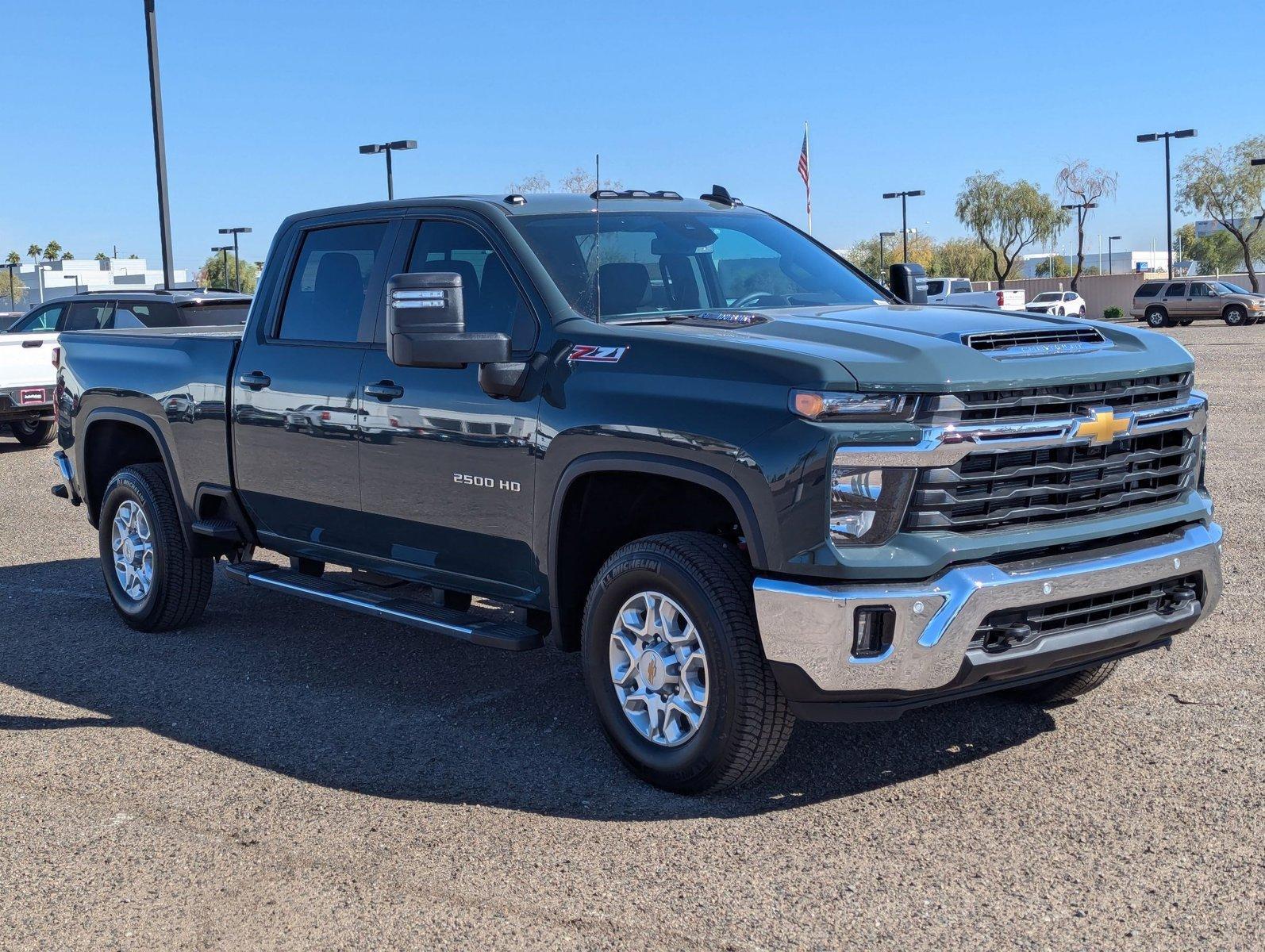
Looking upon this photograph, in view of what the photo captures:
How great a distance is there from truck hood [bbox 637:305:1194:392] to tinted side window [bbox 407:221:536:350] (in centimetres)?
62

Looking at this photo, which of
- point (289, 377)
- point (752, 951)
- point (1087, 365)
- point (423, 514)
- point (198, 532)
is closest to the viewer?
point (752, 951)

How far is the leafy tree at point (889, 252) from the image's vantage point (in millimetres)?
101375

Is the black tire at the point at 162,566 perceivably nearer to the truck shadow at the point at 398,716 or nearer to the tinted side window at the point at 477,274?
the truck shadow at the point at 398,716

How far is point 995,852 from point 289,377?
3.58 meters

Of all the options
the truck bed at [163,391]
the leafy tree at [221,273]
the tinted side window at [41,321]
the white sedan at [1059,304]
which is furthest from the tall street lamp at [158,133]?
the leafy tree at [221,273]

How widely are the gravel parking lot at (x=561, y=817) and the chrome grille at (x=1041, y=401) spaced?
1.23 m

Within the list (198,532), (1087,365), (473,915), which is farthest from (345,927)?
(198,532)

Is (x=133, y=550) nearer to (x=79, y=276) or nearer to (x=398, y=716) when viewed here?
(x=398, y=716)

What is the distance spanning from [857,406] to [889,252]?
10996cm

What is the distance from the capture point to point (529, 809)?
15.2ft

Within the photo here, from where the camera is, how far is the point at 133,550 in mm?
7383

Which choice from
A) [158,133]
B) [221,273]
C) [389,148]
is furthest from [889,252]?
[158,133]

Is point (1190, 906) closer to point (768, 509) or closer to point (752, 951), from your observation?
point (752, 951)

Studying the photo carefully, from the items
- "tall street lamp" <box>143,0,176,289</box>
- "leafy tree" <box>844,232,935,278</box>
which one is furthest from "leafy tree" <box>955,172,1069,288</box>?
"tall street lamp" <box>143,0,176,289</box>
